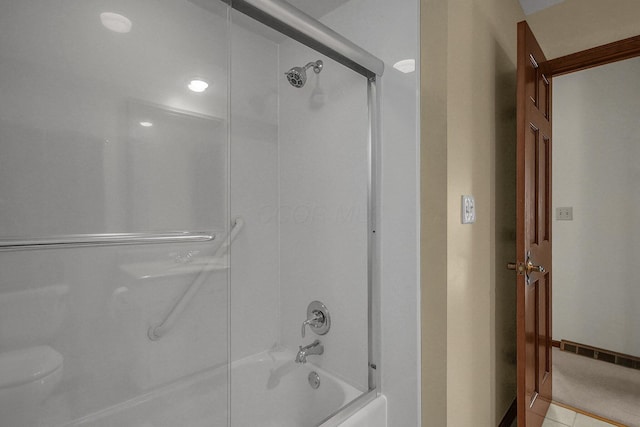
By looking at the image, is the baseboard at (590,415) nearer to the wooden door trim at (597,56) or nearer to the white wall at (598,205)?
the white wall at (598,205)

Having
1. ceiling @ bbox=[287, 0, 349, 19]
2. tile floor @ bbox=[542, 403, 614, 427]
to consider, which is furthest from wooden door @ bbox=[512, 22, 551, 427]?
ceiling @ bbox=[287, 0, 349, 19]

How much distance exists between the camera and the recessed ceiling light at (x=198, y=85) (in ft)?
2.86

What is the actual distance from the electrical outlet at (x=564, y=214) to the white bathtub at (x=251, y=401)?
2623mm

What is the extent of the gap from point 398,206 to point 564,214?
8.17 ft

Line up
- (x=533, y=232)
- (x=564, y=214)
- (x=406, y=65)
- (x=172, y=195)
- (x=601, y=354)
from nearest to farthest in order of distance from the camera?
(x=172, y=195)
(x=406, y=65)
(x=533, y=232)
(x=601, y=354)
(x=564, y=214)

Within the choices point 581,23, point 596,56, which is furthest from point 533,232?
point 581,23

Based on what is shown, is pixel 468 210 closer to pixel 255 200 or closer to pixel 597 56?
pixel 255 200

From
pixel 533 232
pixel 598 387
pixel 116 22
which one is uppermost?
pixel 116 22

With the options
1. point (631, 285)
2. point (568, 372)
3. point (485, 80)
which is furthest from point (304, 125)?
point (631, 285)

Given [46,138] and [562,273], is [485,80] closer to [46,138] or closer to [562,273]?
[46,138]

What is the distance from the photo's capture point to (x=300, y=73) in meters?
1.41

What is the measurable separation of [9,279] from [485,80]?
6.21 ft

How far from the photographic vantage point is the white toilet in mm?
720

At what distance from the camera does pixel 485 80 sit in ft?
5.13
